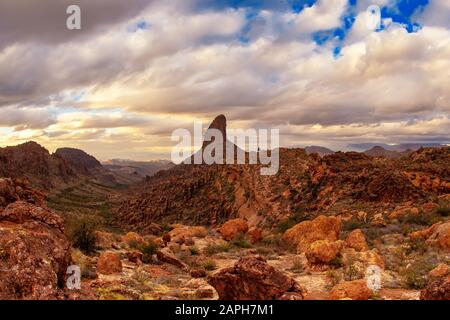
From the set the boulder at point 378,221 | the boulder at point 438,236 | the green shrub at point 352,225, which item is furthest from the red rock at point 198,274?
the boulder at point 378,221

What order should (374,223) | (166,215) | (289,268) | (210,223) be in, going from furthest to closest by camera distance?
(166,215) → (210,223) → (374,223) → (289,268)

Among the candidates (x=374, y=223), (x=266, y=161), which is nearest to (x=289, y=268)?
(x=374, y=223)

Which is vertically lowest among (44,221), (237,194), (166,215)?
(166,215)

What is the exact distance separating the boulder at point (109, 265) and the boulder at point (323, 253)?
278 inches

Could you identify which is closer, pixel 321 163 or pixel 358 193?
pixel 358 193

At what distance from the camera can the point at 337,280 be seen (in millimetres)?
13297

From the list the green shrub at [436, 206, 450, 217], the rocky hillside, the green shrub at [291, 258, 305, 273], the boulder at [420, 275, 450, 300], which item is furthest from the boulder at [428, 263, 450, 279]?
the rocky hillside

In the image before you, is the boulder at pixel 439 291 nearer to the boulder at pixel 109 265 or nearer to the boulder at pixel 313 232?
the boulder at pixel 109 265

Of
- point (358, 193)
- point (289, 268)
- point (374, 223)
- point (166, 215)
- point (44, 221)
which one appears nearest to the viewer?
point (44, 221)

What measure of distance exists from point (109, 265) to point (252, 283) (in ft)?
19.3

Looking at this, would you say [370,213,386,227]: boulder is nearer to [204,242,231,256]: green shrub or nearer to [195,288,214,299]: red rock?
[204,242,231,256]: green shrub

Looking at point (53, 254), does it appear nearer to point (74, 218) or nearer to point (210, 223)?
point (74, 218)

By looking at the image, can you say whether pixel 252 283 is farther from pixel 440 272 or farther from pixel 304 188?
pixel 304 188
